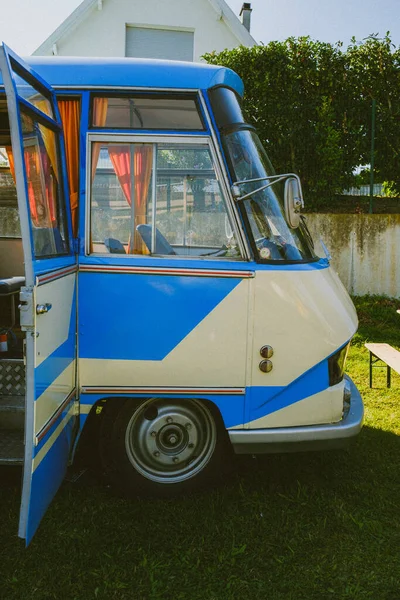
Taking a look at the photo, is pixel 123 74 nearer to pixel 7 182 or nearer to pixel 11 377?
pixel 11 377

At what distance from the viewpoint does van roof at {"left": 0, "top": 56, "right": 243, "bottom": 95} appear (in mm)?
3742

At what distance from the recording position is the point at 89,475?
4273mm

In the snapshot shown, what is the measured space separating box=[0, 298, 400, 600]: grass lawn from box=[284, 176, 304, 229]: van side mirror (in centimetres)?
195

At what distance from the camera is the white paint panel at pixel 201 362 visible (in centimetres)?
374

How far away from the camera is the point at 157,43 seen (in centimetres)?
1761

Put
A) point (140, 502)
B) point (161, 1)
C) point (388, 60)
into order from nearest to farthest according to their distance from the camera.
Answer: point (140, 502), point (388, 60), point (161, 1)

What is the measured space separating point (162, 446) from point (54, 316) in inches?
49.9

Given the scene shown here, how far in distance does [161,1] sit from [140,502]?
17.0 m

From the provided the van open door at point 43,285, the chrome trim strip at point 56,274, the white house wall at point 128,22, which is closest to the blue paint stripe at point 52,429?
the van open door at point 43,285

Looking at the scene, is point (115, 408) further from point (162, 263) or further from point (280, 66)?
point (280, 66)

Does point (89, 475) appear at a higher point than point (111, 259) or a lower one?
lower

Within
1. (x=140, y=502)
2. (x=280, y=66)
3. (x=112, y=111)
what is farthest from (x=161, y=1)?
(x=140, y=502)

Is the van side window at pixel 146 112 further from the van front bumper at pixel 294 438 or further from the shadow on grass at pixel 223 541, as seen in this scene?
the shadow on grass at pixel 223 541

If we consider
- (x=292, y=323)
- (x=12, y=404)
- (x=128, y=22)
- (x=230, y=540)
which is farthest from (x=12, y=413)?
(x=128, y=22)
